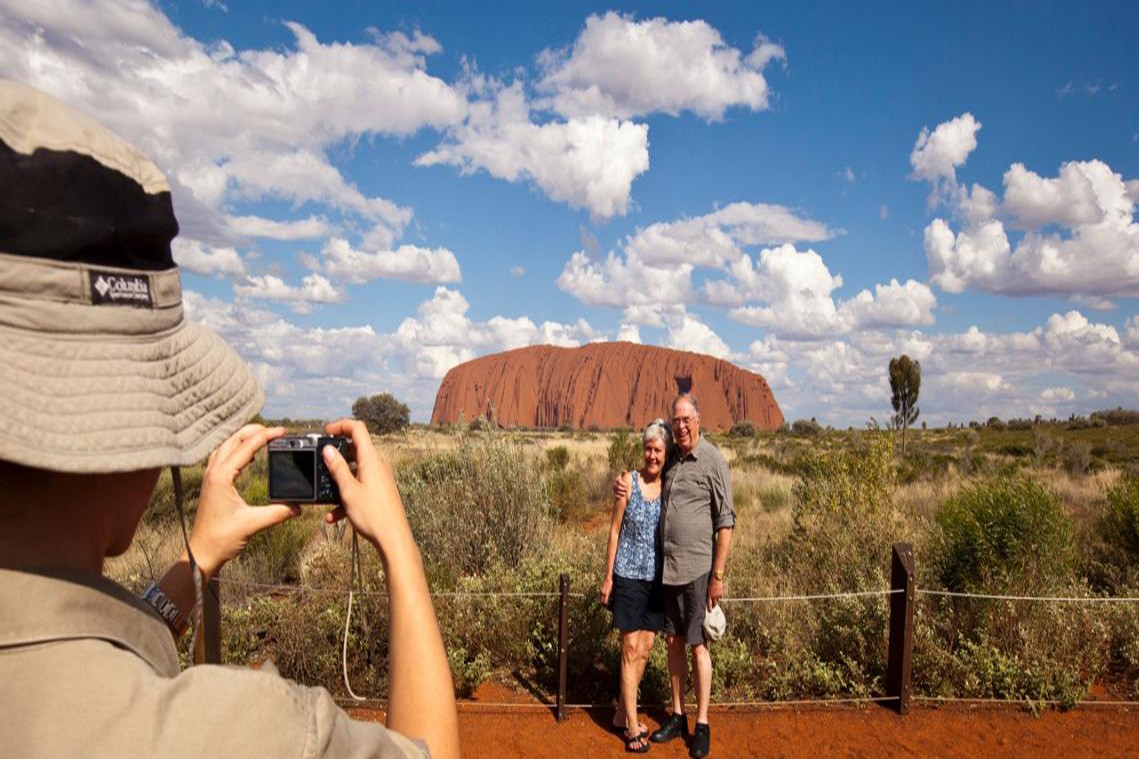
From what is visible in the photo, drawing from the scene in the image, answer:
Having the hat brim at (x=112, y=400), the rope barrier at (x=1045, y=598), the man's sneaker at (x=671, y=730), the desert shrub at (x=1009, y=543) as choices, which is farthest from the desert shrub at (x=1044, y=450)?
the hat brim at (x=112, y=400)

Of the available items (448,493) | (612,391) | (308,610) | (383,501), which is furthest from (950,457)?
(612,391)

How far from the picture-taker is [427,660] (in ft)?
3.02

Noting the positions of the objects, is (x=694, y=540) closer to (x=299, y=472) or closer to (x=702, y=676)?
(x=702, y=676)

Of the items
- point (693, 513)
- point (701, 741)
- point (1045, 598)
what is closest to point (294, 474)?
point (693, 513)

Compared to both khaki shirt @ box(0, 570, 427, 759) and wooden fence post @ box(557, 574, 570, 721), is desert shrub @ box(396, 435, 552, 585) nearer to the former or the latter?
wooden fence post @ box(557, 574, 570, 721)

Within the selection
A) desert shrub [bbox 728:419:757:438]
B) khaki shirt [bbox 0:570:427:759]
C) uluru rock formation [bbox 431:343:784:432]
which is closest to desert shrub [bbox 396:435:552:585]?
khaki shirt [bbox 0:570:427:759]

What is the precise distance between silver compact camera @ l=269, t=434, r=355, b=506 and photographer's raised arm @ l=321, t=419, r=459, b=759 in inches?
9.6

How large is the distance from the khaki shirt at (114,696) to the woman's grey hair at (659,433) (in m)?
4.28

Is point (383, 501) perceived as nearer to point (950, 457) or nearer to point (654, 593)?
point (654, 593)

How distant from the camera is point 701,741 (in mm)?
4793

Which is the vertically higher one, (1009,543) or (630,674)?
(1009,543)

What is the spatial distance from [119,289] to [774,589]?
728 cm

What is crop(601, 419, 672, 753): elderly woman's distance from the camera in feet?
15.9

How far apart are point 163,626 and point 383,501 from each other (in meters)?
0.33
